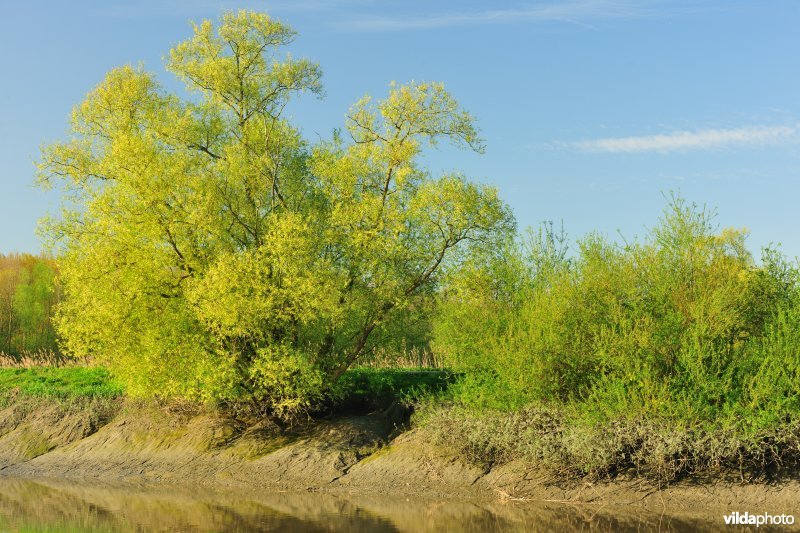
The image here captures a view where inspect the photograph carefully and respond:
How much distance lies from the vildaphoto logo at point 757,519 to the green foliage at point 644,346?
1368 millimetres

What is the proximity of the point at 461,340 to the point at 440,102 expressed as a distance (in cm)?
759

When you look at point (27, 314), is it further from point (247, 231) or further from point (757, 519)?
point (757, 519)

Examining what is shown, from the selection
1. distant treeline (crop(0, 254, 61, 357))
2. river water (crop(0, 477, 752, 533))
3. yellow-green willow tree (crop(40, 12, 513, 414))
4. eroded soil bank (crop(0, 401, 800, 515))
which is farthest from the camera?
distant treeline (crop(0, 254, 61, 357))

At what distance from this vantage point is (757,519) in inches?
703

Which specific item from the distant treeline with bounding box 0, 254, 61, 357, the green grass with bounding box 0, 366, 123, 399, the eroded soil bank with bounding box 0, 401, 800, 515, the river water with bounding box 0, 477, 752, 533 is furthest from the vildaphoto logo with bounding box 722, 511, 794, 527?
the distant treeline with bounding box 0, 254, 61, 357

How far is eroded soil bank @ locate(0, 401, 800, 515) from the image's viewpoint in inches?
768

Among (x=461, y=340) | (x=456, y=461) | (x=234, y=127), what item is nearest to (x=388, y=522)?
(x=456, y=461)

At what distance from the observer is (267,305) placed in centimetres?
2291

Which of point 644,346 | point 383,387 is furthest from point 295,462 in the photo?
point 644,346

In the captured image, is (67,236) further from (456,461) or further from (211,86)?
(456,461)

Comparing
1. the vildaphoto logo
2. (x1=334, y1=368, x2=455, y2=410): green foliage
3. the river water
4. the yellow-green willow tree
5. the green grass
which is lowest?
the vildaphoto logo

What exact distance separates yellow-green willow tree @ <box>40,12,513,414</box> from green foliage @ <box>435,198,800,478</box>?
318 cm

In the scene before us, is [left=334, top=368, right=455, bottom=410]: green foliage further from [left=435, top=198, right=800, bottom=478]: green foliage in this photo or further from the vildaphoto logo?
the vildaphoto logo

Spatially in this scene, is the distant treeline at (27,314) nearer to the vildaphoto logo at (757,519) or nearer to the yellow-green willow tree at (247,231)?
the yellow-green willow tree at (247,231)
